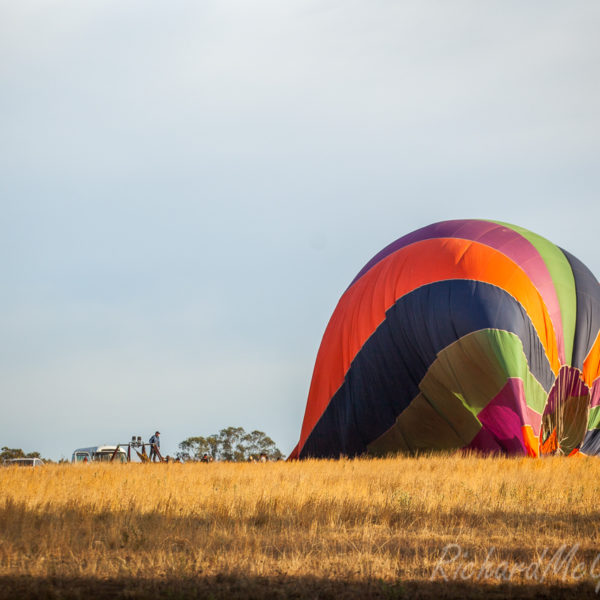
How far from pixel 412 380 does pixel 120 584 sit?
13913mm

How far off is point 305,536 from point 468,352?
10852mm

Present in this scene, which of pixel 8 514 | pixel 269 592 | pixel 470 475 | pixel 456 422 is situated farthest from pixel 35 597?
pixel 456 422

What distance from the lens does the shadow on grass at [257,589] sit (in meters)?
5.68

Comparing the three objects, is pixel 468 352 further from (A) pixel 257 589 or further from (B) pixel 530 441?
(A) pixel 257 589

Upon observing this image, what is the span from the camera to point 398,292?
20.1m

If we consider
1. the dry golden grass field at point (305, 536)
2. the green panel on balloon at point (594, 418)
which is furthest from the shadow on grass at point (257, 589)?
the green panel on balloon at point (594, 418)

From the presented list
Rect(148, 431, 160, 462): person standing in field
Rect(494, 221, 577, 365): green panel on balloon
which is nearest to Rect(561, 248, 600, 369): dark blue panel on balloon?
Rect(494, 221, 577, 365): green panel on balloon

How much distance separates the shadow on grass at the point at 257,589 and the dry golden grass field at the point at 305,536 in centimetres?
2

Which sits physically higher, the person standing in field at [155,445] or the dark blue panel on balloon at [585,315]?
the dark blue panel on balloon at [585,315]

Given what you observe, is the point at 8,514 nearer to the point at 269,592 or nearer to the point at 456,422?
the point at 269,592

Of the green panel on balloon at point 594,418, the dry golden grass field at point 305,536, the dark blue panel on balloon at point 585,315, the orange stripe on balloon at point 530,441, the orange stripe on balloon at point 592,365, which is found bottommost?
the dry golden grass field at point 305,536

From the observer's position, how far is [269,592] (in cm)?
576

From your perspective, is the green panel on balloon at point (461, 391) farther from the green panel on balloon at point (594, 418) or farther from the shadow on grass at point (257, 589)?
the shadow on grass at point (257, 589)

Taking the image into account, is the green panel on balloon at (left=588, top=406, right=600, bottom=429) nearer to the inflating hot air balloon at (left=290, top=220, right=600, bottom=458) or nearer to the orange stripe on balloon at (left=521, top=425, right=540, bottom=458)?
the inflating hot air balloon at (left=290, top=220, right=600, bottom=458)
